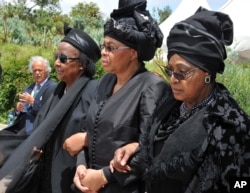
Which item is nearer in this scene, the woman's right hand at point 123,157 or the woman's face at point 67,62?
the woman's right hand at point 123,157

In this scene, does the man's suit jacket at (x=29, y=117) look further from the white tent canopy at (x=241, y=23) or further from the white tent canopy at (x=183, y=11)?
the white tent canopy at (x=183, y=11)

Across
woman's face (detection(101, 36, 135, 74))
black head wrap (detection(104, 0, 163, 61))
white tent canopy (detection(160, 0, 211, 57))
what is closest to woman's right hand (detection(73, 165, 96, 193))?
woman's face (detection(101, 36, 135, 74))

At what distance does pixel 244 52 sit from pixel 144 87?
55.7 ft

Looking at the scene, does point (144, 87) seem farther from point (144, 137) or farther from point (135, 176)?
point (135, 176)

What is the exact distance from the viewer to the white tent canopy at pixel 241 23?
1850 cm

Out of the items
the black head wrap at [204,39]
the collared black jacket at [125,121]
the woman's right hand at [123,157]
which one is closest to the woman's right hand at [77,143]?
the collared black jacket at [125,121]

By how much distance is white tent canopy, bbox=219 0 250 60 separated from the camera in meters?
18.5

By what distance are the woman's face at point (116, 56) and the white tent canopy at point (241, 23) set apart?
15113mm

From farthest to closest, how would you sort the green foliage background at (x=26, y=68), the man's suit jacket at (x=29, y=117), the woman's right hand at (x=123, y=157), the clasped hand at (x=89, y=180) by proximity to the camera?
the green foliage background at (x=26, y=68), the man's suit jacket at (x=29, y=117), the clasped hand at (x=89, y=180), the woman's right hand at (x=123, y=157)

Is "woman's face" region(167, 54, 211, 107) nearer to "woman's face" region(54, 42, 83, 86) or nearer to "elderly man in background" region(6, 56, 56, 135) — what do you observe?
"woman's face" region(54, 42, 83, 86)

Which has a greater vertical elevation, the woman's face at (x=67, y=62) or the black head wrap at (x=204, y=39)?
the black head wrap at (x=204, y=39)

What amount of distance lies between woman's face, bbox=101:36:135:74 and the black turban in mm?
752

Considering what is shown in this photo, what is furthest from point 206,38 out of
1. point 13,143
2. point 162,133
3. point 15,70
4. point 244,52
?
point 244,52

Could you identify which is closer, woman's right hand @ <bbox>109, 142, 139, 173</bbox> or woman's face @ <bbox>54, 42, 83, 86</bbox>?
woman's right hand @ <bbox>109, 142, 139, 173</bbox>
